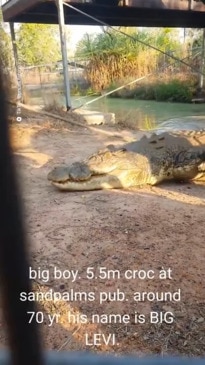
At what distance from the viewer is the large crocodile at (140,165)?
3.00 meters

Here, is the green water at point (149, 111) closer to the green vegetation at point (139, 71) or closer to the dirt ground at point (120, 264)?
the green vegetation at point (139, 71)

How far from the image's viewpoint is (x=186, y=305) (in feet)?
5.02

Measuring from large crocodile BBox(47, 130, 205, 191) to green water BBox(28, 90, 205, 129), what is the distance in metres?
3.24

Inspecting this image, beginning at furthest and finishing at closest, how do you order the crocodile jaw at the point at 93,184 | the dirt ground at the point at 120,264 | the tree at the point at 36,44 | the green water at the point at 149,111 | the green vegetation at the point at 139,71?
the green vegetation at the point at 139,71 < the tree at the point at 36,44 < the green water at the point at 149,111 < the crocodile jaw at the point at 93,184 < the dirt ground at the point at 120,264

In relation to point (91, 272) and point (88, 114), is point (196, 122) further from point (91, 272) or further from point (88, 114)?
point (91, 272)

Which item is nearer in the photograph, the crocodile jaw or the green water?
the crocodile jaw

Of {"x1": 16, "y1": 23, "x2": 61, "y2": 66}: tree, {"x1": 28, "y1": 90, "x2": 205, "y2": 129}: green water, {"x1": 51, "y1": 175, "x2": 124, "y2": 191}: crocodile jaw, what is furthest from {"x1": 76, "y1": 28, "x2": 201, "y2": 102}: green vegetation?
{"x1": 51, "y1": 175, "x2": 124, "y2": 191}: crocodile jaw

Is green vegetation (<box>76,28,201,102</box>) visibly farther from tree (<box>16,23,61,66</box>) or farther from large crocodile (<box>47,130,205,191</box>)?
large crocodile (<box>47,130,205,191</box>)

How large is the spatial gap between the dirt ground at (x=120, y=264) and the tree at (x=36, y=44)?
820cm

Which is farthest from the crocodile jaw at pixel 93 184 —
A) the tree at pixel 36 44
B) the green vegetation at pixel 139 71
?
the green vegetation at pixel 139 71

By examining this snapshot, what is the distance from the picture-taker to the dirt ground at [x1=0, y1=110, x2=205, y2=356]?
139cm

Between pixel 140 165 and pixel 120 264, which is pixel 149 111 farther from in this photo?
pixel 120 264

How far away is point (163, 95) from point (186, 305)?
39.6ft

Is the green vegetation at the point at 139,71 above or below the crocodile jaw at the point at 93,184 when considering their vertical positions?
above
